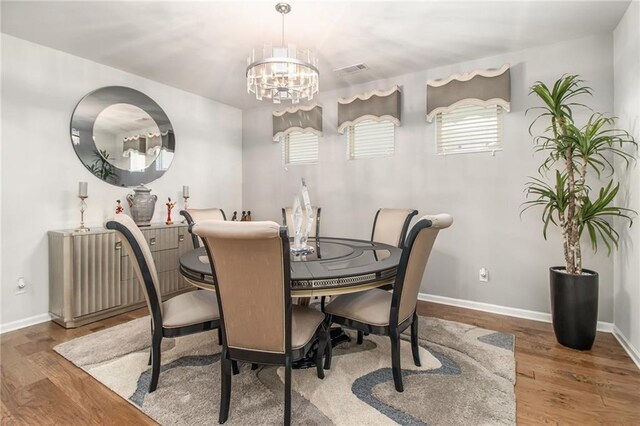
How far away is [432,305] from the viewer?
3.52 m

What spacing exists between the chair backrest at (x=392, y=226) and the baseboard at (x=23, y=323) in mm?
3192

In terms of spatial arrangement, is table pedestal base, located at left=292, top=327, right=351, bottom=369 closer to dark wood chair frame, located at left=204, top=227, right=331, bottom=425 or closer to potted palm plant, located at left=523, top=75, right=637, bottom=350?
dark wood chair frame, located at left=204, top=227, right=331, bottom=425

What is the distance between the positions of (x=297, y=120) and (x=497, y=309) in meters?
3.29

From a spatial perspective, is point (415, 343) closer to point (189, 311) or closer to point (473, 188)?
point (189, 311)

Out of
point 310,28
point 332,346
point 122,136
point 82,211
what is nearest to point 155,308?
point 332,346

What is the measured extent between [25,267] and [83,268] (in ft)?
1.77

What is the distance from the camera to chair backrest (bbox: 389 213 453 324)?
180 cm

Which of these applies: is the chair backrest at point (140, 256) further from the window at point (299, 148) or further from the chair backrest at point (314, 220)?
the window at point (299, 148)

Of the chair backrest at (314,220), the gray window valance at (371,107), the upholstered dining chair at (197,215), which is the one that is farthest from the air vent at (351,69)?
the upholstered dining chair at (197,215)

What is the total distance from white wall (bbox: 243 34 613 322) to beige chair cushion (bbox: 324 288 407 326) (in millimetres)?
1641

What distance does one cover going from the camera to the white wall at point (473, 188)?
2.99 meters

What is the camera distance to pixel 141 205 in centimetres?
354

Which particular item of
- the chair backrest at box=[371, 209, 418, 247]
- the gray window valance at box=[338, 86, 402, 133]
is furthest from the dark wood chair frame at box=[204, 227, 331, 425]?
the gray window valance at box=[338, 86, 402, 133]

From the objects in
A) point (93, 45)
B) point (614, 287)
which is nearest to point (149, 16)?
point (93, 45)
